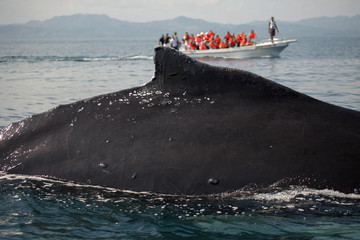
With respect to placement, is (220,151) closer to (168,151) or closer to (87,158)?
(168,151)

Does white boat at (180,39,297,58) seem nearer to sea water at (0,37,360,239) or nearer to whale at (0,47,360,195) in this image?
whale at (0,47,360,195)

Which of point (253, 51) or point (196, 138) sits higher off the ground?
point (253, 51)

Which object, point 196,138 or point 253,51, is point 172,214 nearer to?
point 196,138

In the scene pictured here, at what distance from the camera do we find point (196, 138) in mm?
4676

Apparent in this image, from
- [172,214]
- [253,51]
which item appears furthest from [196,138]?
[253,51]

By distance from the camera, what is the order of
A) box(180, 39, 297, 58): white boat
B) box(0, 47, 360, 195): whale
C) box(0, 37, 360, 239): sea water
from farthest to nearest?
box(180, 39, 297, 58): white boat
box(0, 47, 360, 195): whale
box(0, 37, 360, 239): sea water

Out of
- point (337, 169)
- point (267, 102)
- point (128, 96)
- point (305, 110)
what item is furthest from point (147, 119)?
point (337, 169)

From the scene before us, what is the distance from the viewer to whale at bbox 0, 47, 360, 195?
4.40 metres

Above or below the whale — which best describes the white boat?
above

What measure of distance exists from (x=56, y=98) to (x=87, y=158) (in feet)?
44.6

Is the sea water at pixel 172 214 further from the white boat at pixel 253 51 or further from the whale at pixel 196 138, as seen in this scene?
the white boat at pixel 253 51

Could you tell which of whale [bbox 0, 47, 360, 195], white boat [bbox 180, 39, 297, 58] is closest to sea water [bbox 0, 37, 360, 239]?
whale [bbox 0, 47, 360, 195]

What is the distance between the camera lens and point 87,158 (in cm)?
501

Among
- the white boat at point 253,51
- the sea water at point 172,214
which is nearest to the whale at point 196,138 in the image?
the sea water at point 172,214
